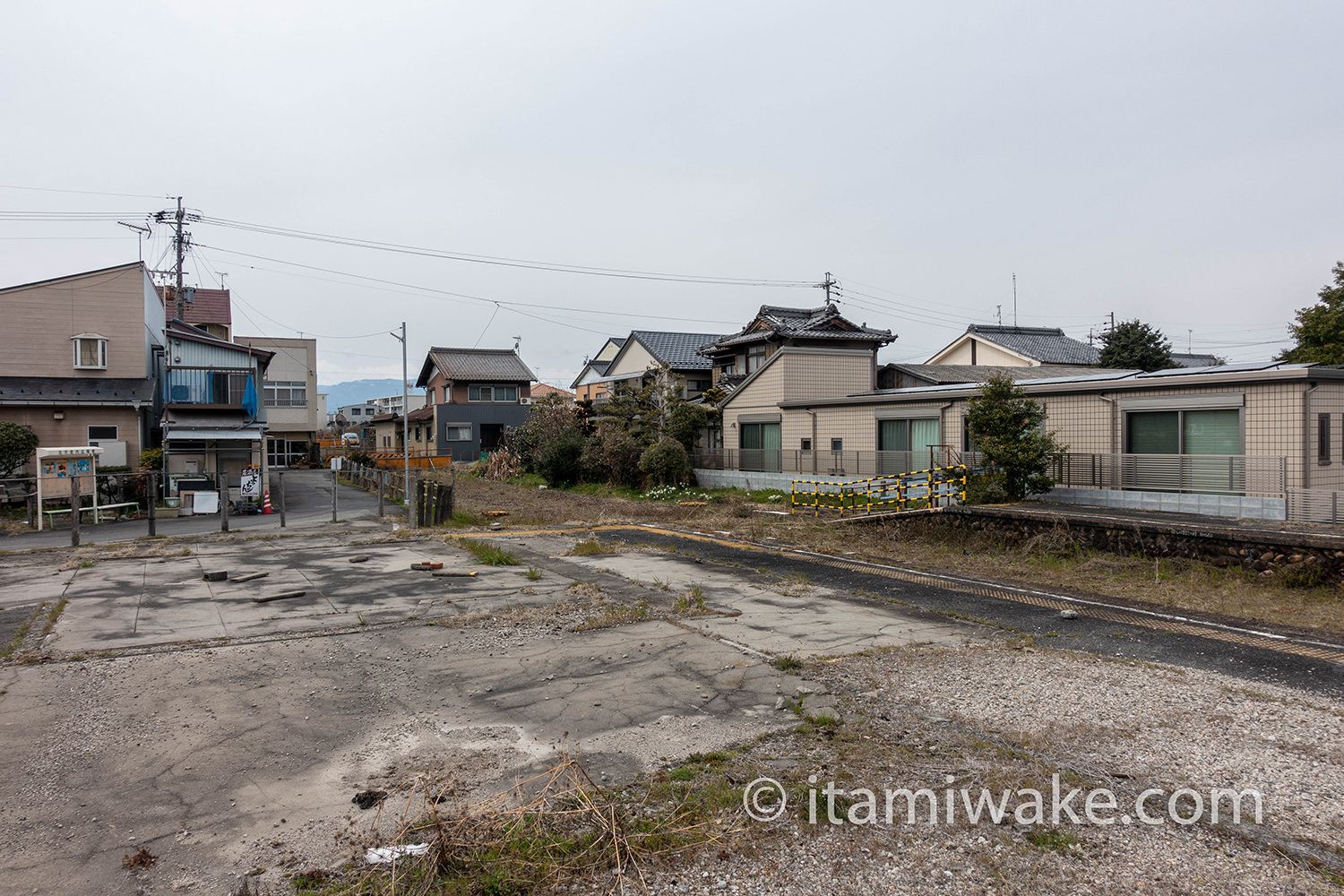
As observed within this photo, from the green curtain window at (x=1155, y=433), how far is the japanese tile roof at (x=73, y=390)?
91.1 ft

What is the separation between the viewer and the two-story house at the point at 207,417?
2344 centimetres

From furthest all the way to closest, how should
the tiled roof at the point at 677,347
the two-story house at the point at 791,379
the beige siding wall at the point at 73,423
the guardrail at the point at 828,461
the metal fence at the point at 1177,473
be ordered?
1. the tiled roof at the point at 677,347
2. the two-story house at the point at 791,379
3. the beige siding wall at the point at 73,423
4. the guardrail at the point at 828,461
5. the metal fence at the point at 1177,473

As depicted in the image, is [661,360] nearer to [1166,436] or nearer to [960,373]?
[960,373]

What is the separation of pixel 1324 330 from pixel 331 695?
118ft

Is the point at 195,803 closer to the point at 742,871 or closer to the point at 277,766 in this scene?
the point at 277,766

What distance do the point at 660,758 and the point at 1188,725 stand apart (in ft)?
12.6

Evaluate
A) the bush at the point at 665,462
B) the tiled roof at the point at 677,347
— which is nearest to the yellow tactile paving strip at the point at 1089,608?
the bush at the point at 665,462

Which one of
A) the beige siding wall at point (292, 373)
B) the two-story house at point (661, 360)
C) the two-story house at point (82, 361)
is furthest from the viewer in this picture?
the beige siding wall at point (292, 373)

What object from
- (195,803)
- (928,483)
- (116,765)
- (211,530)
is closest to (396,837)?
(195,803)

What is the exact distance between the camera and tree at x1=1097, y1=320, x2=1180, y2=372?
137ft

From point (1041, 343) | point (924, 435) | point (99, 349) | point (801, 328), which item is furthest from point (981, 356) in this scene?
point (99, 349)

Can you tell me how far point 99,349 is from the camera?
79.3 feet

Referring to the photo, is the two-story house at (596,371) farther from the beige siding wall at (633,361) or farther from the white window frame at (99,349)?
the white window frame at (99,349)

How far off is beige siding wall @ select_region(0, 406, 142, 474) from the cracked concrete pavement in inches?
550
